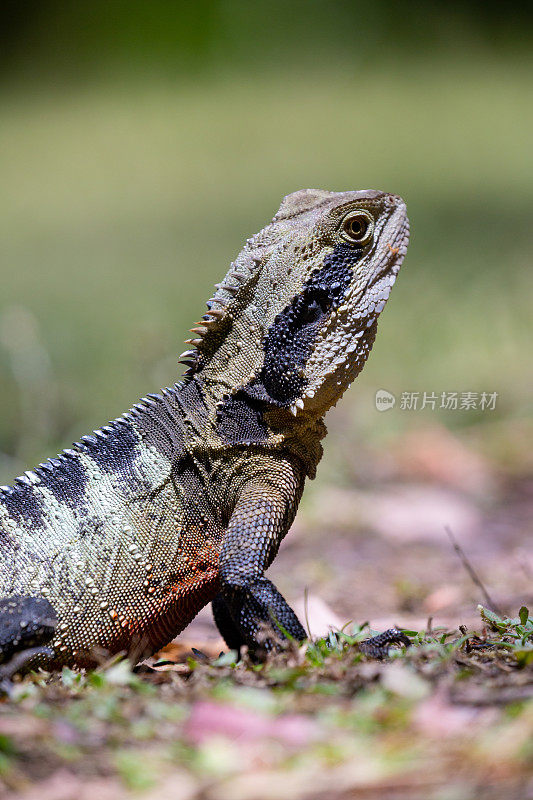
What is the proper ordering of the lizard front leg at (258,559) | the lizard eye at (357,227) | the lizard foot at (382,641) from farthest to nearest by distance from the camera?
1. the lizard eye at (357,227)
2. the lizard front leg at (258,559)
3. the lizard foot at (382,641)

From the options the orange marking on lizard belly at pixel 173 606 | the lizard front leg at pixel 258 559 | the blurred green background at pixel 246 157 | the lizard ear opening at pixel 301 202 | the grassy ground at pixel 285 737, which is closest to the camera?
the grassy ground at pixel 285 737

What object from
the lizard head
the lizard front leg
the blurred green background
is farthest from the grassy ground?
the blurred green background

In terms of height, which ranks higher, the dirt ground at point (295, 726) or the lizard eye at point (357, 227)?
the lizard eye at point (357, 227)

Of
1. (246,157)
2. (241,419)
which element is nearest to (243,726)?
(241,419)

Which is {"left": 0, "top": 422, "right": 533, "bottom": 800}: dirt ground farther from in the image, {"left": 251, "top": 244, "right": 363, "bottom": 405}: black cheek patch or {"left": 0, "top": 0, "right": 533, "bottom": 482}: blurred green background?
{"left": 0, "top": 0, "right": 533, "bottom": 482}: blurred green background

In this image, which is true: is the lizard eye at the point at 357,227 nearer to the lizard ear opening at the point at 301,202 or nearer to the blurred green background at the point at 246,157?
the lizard ear opening at the point at 301,202

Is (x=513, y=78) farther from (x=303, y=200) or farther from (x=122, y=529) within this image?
(x=122, y=529)

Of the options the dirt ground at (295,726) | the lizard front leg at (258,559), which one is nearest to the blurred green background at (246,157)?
the lizard front leg at (258,559)

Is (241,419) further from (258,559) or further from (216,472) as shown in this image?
(258,559)

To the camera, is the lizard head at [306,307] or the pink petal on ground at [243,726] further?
the lizard head at [306,307]
